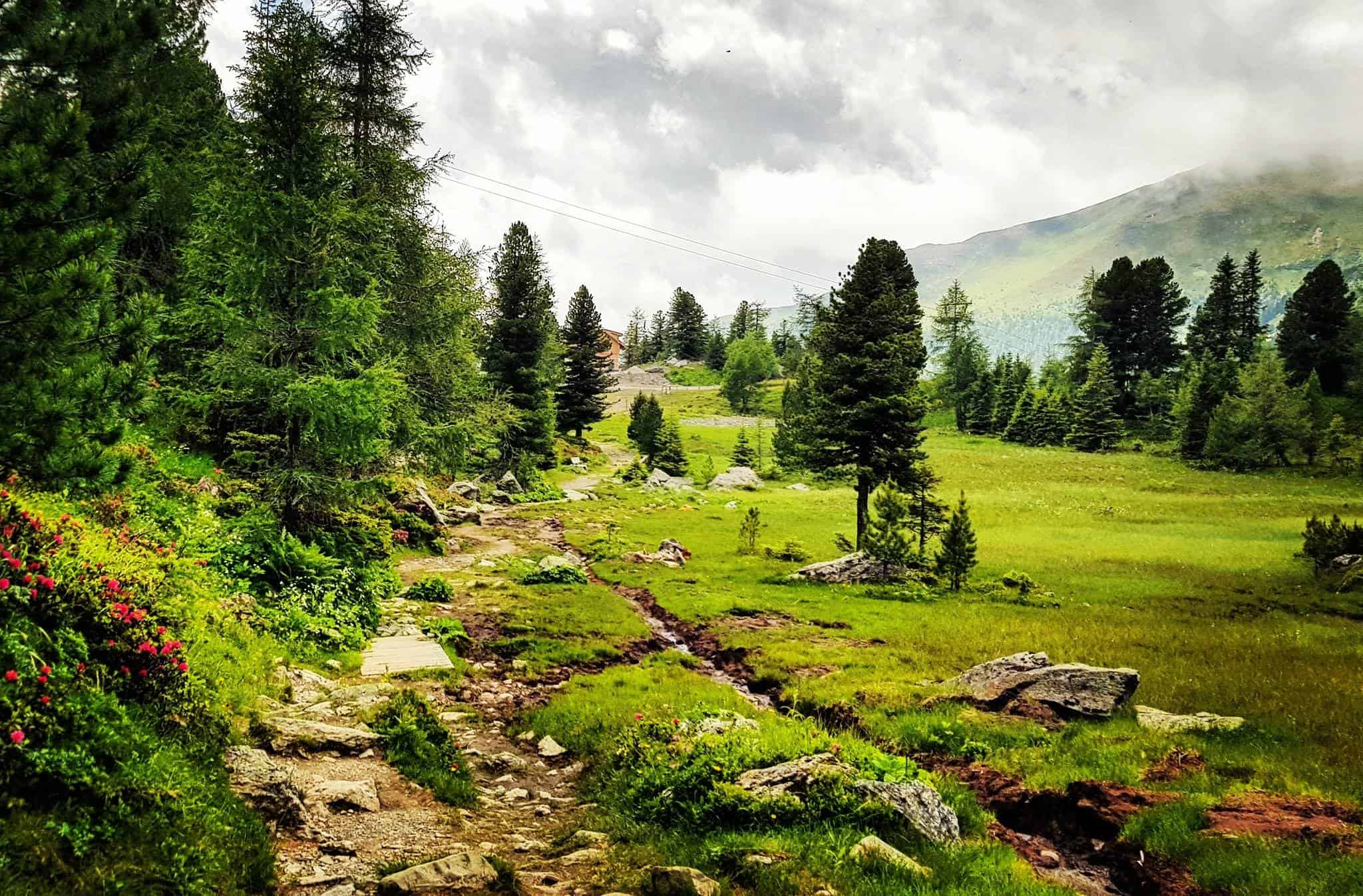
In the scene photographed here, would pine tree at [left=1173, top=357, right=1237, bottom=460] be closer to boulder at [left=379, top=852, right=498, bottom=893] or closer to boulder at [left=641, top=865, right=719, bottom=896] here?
boulder at [left=641, top=865, right=719, bottom=896]

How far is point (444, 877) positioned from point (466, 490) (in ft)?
117

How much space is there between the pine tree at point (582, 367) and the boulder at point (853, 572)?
4361 cm

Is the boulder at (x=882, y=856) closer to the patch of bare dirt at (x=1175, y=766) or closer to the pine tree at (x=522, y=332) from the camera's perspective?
the patch of bare dirt at (x=1175, y=766)

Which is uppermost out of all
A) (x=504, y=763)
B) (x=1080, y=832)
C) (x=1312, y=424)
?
(x=1312, y=424)

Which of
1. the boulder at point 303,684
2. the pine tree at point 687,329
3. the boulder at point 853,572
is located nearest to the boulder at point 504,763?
the boulder at point 303,684

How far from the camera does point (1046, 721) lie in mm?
11211

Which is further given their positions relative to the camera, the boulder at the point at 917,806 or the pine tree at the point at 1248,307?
the pine tree at the point at 1248,307

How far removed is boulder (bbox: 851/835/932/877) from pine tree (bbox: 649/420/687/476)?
52590mm

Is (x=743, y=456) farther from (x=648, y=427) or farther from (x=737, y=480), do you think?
(x=648, y=427)

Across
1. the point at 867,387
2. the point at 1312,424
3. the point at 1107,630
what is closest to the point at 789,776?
the point at 1107,630

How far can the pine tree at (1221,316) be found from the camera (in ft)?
289

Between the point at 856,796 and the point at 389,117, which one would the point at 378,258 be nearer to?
the point at 389,117

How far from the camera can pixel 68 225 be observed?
699 cm

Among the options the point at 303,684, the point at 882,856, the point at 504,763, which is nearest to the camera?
the point at 882,856
